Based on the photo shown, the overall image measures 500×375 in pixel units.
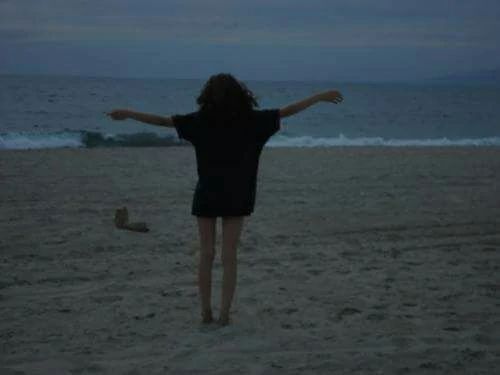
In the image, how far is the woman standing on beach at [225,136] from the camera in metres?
4.37

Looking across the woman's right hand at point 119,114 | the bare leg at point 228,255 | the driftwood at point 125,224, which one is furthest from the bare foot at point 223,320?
the driftwood at point 125,224

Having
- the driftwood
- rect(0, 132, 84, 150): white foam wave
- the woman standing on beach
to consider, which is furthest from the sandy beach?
rect(0, 132, 84, 150): white foam wave

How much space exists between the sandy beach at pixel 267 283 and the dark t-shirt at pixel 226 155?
0.90 m

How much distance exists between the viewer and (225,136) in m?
4.40

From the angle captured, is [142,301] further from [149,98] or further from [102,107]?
[149,98]

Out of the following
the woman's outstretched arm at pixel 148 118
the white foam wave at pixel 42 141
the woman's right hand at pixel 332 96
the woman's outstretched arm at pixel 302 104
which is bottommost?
the white foam wave at pixel 42 141

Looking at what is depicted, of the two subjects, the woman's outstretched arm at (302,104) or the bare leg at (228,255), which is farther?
the bare leg at (228,255)

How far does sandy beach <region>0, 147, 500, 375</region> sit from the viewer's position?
428 centimetres

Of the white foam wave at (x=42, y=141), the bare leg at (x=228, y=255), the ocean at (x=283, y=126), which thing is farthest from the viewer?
the ocean at (x=283, y=126)

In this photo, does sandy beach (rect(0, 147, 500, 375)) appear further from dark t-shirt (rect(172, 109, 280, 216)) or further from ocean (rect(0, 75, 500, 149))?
ocean (rect(0, 75, 500, 149))

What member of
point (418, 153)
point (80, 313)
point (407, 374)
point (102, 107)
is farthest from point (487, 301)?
point (102, 107)

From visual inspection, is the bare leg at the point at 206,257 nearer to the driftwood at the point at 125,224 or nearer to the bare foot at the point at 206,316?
the bare foot at the point at 206,316

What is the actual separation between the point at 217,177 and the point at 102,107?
45005 millimetres

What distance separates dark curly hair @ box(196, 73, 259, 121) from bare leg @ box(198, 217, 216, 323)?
2.31 feet
